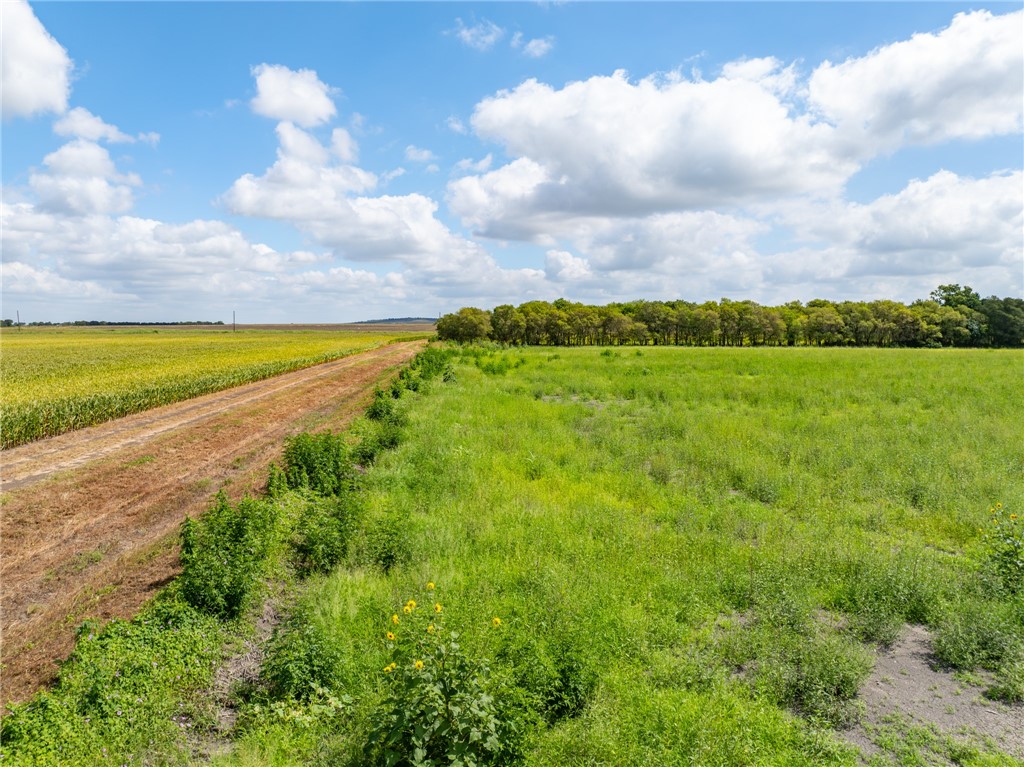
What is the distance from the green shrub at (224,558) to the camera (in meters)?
6.25

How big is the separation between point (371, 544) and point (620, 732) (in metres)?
4.78

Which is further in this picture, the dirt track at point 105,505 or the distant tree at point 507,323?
the distant tree at point 507,323

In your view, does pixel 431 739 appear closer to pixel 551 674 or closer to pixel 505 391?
pixel 551 674

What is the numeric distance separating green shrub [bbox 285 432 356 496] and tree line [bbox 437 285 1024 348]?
7660cm

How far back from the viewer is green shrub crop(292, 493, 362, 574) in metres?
7.93

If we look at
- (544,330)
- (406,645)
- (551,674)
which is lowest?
(551,674)

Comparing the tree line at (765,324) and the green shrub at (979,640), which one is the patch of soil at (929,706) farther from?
the tree line at (765,324)

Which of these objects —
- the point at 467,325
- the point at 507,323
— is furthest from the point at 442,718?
the point at 507,323

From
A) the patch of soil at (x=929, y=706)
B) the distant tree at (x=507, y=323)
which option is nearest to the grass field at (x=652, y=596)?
the patch of soil at (x=929, y=706)

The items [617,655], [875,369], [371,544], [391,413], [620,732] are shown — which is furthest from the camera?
[875,369]

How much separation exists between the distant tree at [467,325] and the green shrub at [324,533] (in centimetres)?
7871

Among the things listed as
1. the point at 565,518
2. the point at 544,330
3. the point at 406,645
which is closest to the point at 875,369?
the point at 565,518

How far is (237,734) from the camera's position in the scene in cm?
480

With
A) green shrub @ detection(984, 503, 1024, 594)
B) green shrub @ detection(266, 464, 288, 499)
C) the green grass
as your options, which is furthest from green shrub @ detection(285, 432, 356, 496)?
green shrub @ detection(984, 503, 1024, 594)
